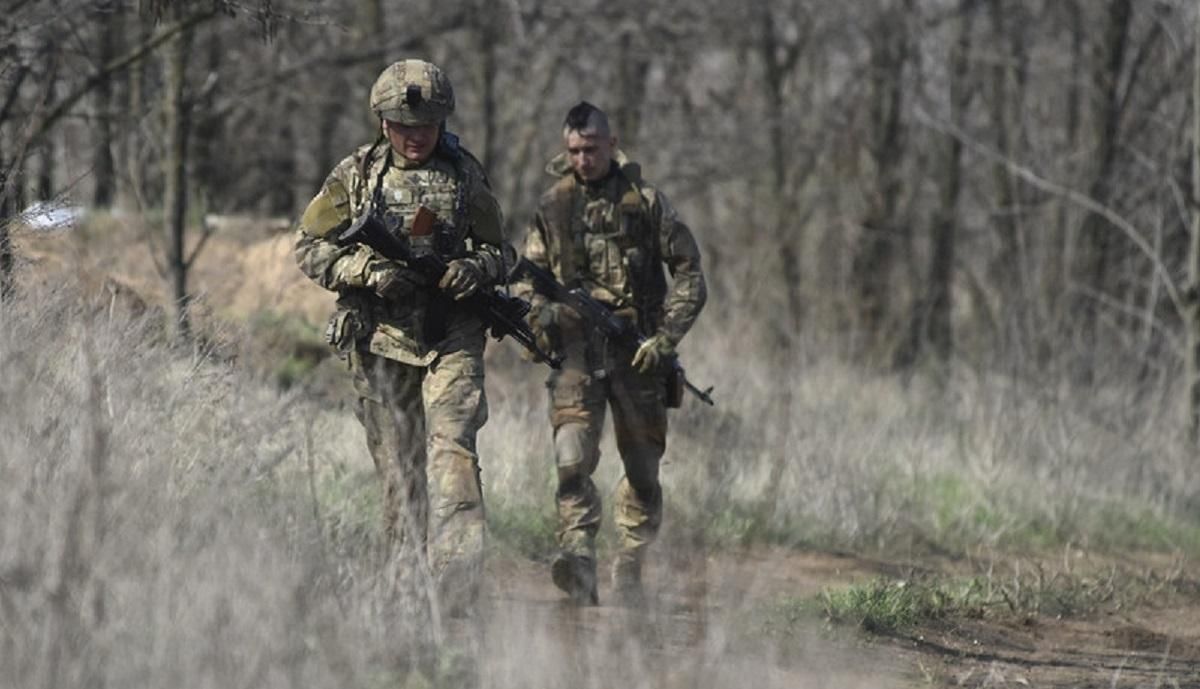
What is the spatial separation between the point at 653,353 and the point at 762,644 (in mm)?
3050

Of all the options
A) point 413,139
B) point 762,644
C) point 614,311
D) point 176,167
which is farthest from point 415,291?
point 176,167

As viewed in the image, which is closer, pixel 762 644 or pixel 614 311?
pixel 762 644

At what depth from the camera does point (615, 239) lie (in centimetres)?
859

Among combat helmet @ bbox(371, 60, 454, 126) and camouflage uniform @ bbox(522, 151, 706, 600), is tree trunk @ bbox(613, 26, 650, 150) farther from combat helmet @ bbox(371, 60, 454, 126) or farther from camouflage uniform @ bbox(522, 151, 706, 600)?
combat helmet @ bbox(371, 60, 454, 126)

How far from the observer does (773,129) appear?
76.7 ft

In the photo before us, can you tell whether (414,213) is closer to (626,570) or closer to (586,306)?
(586,306)

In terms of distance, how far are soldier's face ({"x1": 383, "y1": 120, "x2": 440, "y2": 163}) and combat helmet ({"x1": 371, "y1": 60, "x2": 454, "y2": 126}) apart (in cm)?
4

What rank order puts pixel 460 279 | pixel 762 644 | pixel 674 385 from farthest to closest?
pixel 674 385 → pixel 460 279 → pixel 762 644

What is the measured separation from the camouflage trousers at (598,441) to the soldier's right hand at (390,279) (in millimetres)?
1660

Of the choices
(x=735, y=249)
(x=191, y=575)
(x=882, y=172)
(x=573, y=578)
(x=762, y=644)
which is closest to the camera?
(x=191, y=575)

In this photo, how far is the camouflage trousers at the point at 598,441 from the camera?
8.39 m

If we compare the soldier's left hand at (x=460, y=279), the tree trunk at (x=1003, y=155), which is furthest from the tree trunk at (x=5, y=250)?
the tree trunk at (x=1003, y=155)

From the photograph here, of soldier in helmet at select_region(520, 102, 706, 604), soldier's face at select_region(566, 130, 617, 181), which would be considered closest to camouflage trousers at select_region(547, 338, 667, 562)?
soldier in helmet at select_region(520, 102, 706, 604)

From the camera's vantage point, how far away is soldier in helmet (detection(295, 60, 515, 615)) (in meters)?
6.89
